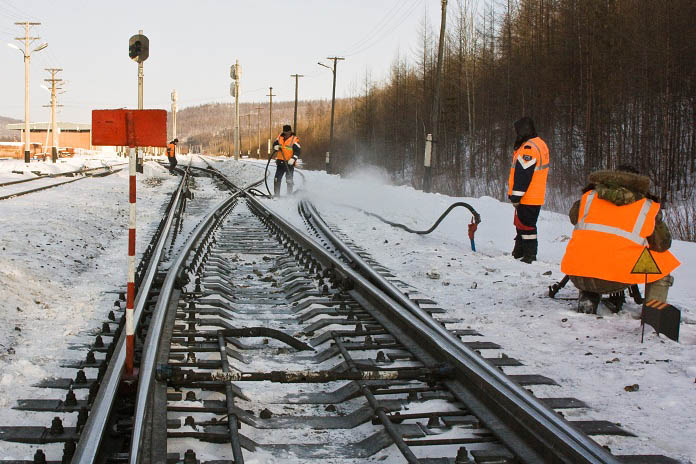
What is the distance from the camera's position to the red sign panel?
4.75 metres

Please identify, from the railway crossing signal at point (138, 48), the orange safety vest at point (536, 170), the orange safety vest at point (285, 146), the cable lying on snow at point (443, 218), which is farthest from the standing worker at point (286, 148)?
the railway crossing signal at point (138, 48)

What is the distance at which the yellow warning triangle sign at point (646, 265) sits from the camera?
5.87m

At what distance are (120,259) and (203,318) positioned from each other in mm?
4744

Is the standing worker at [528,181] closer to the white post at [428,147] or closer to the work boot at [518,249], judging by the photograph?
the work boot at [518,249]

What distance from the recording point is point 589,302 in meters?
6.65

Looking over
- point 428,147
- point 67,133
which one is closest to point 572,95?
point 428,147

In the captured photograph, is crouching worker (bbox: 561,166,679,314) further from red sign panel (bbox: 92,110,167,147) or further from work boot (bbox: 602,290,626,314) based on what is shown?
red sign panel (bbox: 92,110,167,147)

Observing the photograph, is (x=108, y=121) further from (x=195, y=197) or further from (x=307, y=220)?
(x=195, y=197)

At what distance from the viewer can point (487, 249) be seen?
11.5m

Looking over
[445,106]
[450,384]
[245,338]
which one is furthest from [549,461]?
[445,106]

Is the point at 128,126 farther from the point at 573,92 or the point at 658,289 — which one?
the point at 573,92

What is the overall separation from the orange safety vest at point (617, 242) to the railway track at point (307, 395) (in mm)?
1473

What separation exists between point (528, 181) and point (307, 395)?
20.2ft

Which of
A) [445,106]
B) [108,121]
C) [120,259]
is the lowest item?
[120,259]
